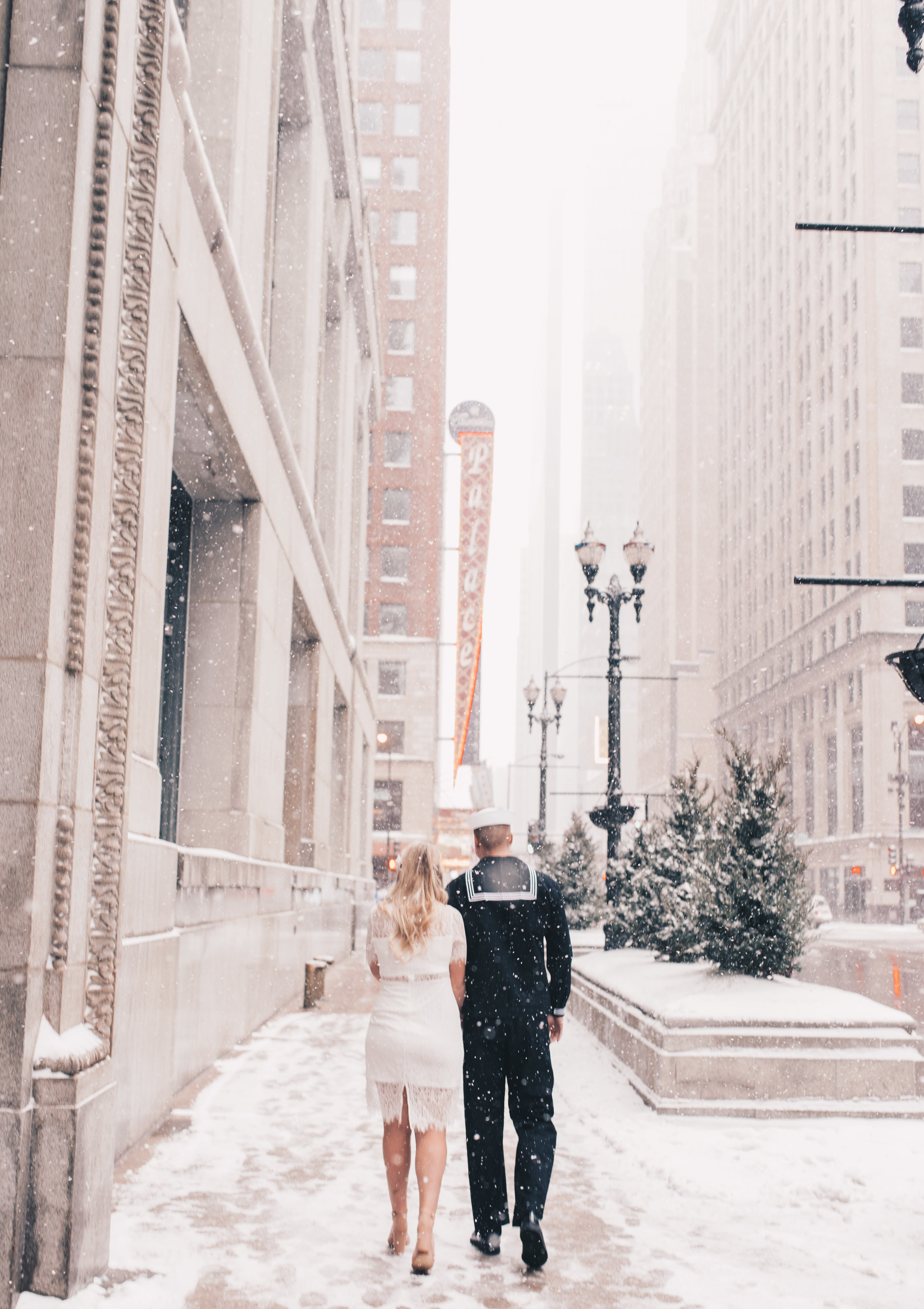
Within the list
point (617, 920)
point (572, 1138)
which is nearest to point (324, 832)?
point (617, 920)

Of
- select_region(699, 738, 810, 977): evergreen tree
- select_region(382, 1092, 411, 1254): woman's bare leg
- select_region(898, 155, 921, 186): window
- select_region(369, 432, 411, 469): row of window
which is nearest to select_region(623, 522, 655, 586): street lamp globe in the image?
select_region(699, 738, 810, 977): evergreen tree

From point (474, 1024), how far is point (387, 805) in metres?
56.9

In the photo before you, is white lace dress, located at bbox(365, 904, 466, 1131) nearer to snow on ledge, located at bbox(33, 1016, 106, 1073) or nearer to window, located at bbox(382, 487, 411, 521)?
snow on ledge, located at bbox(33, 1016, 106, 1073)

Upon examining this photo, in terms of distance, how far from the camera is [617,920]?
17891 millimetres

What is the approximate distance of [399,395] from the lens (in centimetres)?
6700

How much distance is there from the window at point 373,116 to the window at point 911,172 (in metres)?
33.9

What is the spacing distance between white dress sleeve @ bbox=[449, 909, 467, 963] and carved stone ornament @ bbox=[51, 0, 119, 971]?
5.49 feet

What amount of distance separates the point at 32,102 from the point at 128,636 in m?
2.45

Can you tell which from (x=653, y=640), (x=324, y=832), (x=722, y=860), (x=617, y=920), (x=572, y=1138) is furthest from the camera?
(x=653, y=640)

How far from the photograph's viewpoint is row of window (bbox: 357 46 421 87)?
225 ft

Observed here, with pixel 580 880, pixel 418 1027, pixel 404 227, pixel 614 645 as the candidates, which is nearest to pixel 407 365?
pixel 404 227

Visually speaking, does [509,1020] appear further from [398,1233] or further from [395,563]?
[395,563]

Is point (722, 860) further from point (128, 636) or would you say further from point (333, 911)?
point (333, 911)

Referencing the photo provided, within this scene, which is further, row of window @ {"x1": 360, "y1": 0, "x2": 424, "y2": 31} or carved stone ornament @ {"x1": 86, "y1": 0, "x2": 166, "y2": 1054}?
row of window @ {"x1": 360, "y1": 0, "x2": 424, "y2": 31}
